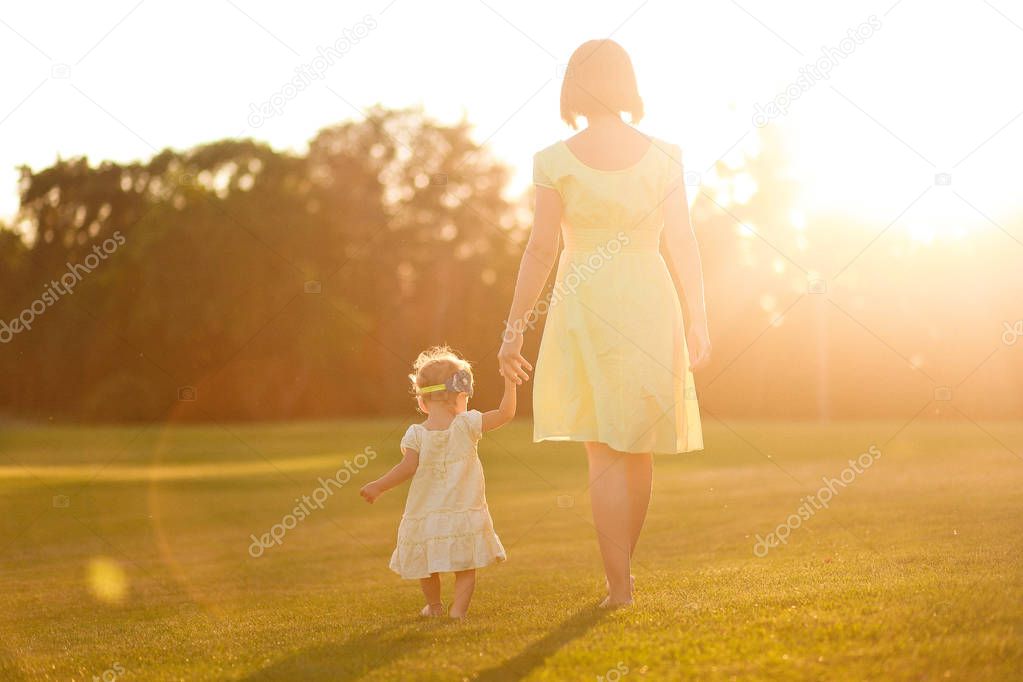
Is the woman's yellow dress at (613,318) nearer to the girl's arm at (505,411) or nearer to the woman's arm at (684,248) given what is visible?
the woman's arm at (684,248)

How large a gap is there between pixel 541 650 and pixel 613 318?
161 cm

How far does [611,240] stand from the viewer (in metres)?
5.41

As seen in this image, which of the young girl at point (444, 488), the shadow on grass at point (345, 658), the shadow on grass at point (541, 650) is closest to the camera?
the shadow on grass at point (541, 650)

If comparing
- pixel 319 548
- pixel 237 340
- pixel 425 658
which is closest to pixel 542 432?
pixel 425 658

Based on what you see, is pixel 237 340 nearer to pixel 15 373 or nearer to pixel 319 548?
pixel 15 373

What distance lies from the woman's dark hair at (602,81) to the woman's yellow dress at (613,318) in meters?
0.23

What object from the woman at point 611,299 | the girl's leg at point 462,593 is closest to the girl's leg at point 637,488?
the woman at point 611,299

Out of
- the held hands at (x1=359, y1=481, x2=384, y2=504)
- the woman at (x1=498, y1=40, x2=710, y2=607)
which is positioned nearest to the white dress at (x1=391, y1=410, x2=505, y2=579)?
the held hands at (x1=359, y1=481, x2=384, y2=504)

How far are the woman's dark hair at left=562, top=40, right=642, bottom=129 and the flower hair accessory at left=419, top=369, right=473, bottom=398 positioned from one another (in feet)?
4.65

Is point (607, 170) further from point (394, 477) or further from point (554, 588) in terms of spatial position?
point (554, 588)

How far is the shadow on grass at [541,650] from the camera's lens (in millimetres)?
4121

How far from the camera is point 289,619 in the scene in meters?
6.26

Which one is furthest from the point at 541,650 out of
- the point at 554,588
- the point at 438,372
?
the point at 554,588

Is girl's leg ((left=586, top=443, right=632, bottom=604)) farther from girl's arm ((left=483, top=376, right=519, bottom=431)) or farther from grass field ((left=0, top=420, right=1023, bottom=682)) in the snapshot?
girl's arm ((left=483, top=376, right=519, bottom=431))
